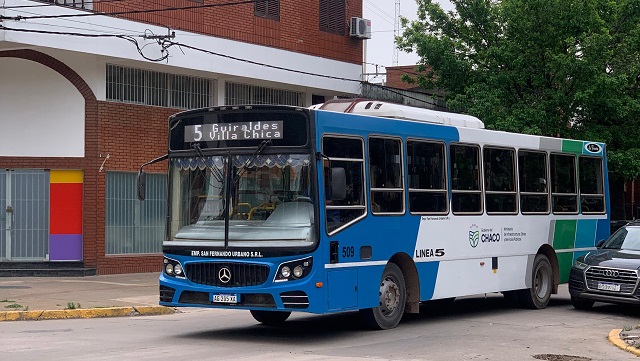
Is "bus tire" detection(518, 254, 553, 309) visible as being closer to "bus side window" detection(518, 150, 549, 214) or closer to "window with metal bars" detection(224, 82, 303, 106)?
"bus side window" detection(518, 150, 549, 214)

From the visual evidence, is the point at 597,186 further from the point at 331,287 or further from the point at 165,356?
the point at 165,356

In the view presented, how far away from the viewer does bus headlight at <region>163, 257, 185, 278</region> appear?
1321 centimetres

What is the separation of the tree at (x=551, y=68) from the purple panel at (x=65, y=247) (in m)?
11.5

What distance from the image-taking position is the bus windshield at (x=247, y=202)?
498 inches

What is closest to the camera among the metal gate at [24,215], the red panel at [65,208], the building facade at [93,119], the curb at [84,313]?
the curb at [84,313]

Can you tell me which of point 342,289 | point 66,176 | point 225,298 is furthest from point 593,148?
point 66,176

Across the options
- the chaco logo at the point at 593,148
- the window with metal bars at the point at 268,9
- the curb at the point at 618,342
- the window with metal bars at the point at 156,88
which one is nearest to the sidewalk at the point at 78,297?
the window with metal bars at the point at 156,88

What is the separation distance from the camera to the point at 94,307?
56.4 feet

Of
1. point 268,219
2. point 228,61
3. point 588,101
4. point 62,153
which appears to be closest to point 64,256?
point 62,153

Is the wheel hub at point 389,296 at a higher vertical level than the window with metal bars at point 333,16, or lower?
lower

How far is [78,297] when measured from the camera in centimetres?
1878

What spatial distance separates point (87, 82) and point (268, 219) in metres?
12.3

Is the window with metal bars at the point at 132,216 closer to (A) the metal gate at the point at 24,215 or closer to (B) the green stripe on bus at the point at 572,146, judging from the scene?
(A) the metal gate at the point at 24,215

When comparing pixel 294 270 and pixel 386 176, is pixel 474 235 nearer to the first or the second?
pixel 386 176
